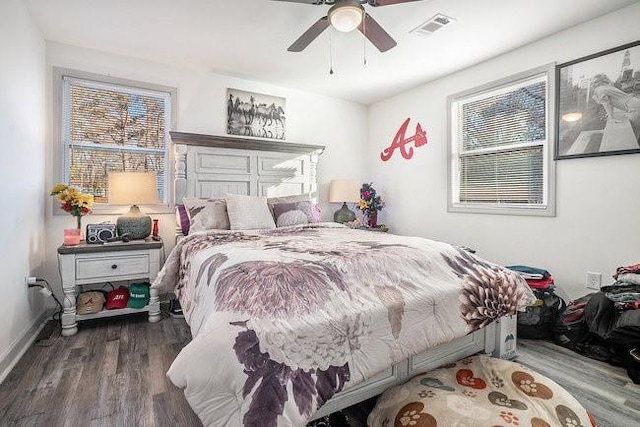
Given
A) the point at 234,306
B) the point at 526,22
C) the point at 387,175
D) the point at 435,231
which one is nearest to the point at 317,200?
the point at 387,175

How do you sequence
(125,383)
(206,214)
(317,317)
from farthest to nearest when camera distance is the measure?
(206,214) < (125,383) < (317,317)

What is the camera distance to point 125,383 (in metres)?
1.81

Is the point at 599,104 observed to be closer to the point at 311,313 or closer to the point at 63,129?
the point at 311,313

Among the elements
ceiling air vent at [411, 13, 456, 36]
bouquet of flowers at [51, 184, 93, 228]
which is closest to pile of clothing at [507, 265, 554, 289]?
ceiling air vent at [411, 13, 456, 36]

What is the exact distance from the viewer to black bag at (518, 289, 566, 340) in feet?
8.04

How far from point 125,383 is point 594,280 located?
3.41 meters

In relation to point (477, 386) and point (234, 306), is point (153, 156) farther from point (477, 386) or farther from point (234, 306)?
point (477, 386)

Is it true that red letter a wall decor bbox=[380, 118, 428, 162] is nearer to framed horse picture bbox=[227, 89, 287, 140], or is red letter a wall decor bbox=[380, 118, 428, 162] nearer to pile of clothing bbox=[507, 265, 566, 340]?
framed horse picture bbox=[227, 89, 287, 140]

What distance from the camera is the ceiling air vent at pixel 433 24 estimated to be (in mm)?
2453

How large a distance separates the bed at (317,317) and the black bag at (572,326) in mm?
774

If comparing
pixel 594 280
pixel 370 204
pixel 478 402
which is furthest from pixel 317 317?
pixel 370 204

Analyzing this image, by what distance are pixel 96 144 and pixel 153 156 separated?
492 mm

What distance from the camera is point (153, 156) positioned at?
128 inches

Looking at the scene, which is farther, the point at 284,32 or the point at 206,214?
the point at 206,214
